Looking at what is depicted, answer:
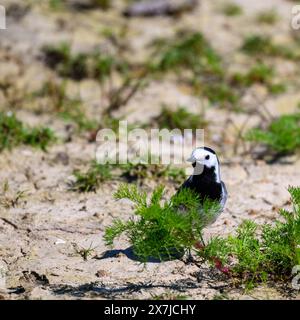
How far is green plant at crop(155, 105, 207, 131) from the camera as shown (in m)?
6.79

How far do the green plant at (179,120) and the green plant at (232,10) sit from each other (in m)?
2.72

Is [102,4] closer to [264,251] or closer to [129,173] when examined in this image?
[129,173]

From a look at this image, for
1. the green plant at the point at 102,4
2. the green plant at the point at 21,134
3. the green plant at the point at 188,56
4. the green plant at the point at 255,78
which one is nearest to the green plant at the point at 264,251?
the green plant at the point at 21,134

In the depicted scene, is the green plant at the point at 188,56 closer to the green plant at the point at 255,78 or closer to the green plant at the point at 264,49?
the green plant at the point at 255,78

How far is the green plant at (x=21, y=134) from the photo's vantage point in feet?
20.5

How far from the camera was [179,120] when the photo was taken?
6.78 meters

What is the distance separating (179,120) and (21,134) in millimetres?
1612

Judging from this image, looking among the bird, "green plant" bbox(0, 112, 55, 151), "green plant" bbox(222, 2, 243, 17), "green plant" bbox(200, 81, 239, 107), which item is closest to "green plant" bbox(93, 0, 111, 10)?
"green plant" bbox(222, 2, 243, 17)

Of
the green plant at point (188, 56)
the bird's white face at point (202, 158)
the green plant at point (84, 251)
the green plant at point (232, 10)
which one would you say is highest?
the green plant at point (232, 10)

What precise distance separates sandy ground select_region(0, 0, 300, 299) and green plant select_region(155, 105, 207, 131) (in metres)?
0.20

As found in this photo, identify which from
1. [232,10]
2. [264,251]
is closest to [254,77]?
[232,10]

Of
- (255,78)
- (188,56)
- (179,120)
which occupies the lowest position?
(179,120)

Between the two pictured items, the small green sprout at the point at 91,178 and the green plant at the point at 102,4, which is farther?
the green plant at the point at 102,4

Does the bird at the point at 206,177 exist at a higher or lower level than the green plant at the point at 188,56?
lower
